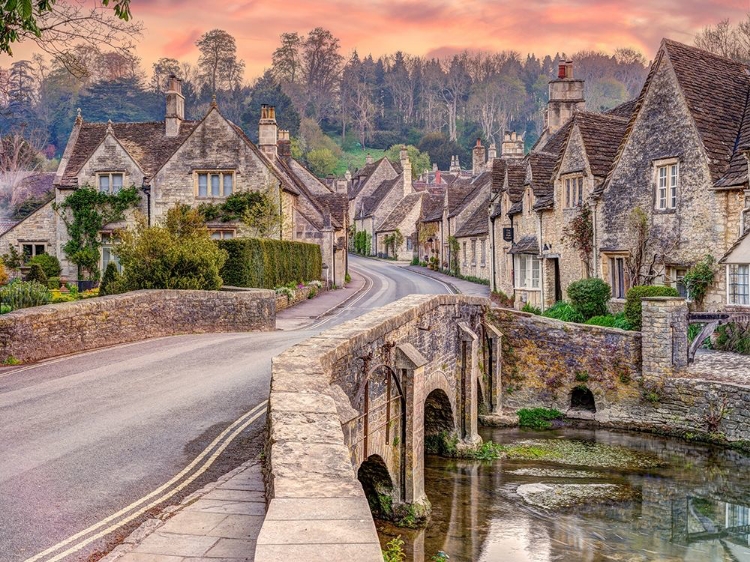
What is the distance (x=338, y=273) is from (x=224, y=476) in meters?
41.1

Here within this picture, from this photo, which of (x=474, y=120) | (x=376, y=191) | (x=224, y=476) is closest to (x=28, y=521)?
(x=224, y=476)

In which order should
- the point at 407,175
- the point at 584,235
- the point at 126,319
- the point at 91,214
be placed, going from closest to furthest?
the point at 126,319 < the point at 584,235 < the point at 91,214 < the point at 407,175

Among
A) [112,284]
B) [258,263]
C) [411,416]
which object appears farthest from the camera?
[258,263]

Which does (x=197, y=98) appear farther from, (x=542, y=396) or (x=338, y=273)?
(x=542, y=396)

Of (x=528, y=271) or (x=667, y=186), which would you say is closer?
(x=667, y=186)

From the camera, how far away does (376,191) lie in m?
91.9

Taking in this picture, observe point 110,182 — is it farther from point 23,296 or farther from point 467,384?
point 467,384

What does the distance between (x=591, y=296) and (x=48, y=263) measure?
2826 cm

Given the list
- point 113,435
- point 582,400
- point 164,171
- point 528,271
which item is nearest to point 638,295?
point 582,400

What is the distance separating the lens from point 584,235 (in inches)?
1199

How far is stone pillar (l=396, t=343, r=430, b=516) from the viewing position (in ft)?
49.6

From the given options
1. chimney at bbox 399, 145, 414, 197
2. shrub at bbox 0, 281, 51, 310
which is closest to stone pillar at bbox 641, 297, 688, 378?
shrub at bbox 0, 281, 51, 310

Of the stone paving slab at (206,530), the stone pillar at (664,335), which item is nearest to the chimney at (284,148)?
the stone pillar at (664,335)

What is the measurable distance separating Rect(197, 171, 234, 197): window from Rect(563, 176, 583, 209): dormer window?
705 inches
